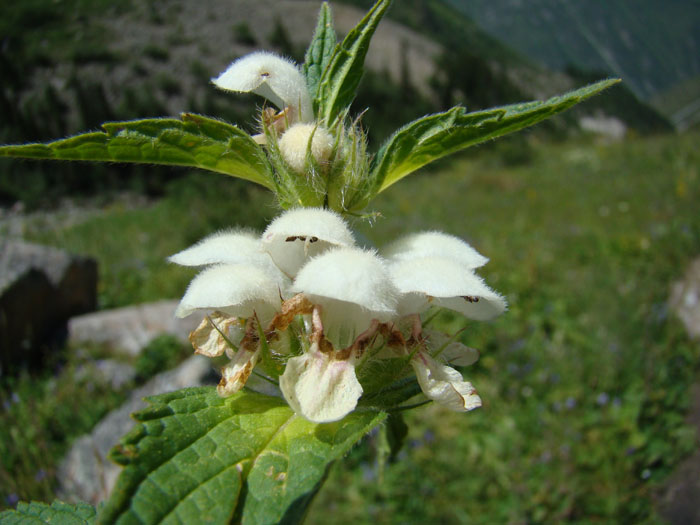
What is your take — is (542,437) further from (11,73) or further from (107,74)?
(107,74)

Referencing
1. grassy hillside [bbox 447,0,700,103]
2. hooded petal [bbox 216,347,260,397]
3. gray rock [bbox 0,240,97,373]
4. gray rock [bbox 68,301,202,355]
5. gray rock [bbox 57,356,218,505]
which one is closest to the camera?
hooded petal [bbox 216,347,260,397]

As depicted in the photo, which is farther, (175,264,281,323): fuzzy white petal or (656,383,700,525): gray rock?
(656,383,700,525): gray rock

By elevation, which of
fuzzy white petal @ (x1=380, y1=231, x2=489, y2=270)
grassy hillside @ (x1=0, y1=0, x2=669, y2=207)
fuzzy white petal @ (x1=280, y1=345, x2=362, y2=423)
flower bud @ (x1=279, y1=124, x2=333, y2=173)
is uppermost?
flower bud @ (x1=279, y1=124, x2=333, y2=173)

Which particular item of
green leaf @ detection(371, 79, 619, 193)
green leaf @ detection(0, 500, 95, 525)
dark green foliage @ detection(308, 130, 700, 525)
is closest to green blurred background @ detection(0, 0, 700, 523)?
dark green foliage @ detection(308, 130, 700, 525)

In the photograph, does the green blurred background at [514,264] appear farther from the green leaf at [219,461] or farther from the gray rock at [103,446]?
the green leaf at [219,461]

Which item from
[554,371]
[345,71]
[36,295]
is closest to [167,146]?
[345,71]

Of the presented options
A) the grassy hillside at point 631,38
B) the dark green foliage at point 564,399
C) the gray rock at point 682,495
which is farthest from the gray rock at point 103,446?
the grassy hillside at point 631,38

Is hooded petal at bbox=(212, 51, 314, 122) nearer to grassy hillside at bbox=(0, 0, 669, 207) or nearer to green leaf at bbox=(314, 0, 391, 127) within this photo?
green leaf at bbox=(314, 0, 391, 127)
